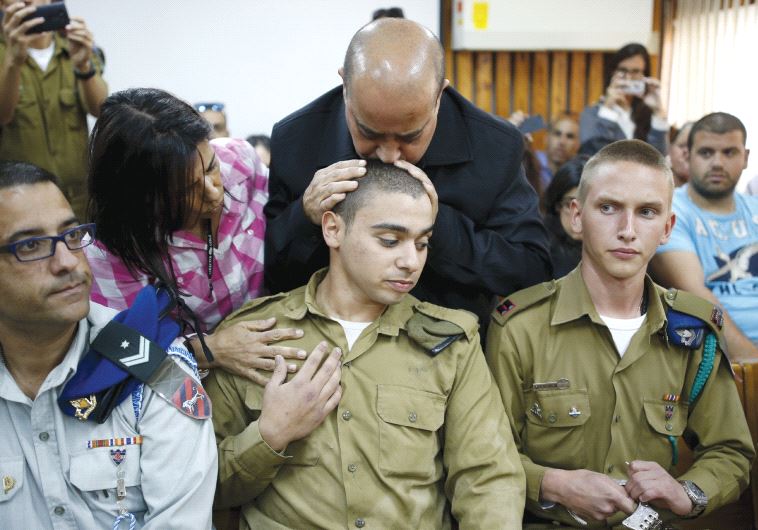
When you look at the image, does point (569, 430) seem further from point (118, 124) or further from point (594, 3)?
point (594, 3)

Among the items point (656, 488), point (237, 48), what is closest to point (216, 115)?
point (237, 48)

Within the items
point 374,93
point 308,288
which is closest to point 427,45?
point 374,93

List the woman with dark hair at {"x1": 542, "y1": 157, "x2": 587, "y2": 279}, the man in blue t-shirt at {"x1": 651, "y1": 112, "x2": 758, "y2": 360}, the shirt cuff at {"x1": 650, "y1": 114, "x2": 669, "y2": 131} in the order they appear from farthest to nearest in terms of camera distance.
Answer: the shirt cuff at {"x1": 650, "y1": 114, "x2": 669, "y2": 131} < the woman with dark hair at {"x1": 542, "y1": 157, "x2": 587, "y2": 279} < the man in blue t-shirt at {"x1": 651, "y1": 112, "x2": 758, "y2": 360}

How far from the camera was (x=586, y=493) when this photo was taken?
1.75m

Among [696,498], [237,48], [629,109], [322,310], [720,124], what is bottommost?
[696,498]

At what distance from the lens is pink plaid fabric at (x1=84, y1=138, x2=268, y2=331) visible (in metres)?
1.95

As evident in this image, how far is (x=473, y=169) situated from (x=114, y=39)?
13.2 feet

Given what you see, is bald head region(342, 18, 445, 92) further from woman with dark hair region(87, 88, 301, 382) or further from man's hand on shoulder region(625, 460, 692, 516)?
man's hand on shoulder region(625, 460, 692, 516)

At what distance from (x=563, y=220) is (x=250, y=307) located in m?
1.62

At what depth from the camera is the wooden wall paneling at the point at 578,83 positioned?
6.14 meters

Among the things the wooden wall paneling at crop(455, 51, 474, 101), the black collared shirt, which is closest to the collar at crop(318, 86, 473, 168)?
the black collared shirt

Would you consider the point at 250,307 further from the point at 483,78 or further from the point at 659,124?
the point at 483,78

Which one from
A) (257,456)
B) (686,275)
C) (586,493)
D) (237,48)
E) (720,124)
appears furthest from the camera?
(237,48)

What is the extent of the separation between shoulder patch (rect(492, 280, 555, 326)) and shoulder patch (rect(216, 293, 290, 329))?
1.89ft
